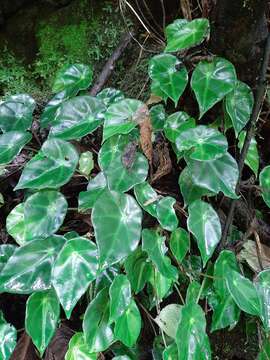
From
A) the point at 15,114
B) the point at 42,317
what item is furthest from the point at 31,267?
the point at 15,114

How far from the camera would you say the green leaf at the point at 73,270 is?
97 centimetres

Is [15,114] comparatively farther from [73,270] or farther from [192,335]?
[192,335]

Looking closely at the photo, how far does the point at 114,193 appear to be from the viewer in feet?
3.42

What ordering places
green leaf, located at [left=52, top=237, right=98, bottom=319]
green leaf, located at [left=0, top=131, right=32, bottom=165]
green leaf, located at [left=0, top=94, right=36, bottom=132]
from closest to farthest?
green leaf, located at [left=52, top=237, right=98, bottom=319] → green leaf, located at [left=0, top=131, right=32, bottom=165] → green leaf, located at [left=0, top=94, right=36, bottom=132]

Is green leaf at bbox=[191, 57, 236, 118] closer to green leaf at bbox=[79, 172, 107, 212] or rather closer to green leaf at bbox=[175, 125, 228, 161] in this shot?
green leaf at bbox=[175, 125, 228, 161]

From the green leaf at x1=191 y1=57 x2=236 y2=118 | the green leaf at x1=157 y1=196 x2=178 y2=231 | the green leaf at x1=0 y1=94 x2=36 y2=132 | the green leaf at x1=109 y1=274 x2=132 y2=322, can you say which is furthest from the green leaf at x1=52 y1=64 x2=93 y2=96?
the green leaf at x1=109 y1=274 x2=132 y2=322

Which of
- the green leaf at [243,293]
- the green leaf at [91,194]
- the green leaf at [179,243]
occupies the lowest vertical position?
the green leaf at [243,293]

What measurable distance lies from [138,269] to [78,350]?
0.73 feet

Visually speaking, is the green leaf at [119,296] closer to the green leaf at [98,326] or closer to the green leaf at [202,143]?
the green leaf at [98,326]

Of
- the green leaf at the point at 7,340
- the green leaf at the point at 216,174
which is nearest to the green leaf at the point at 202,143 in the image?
the green leaf at the point at 216,174

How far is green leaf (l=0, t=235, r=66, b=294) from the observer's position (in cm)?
104

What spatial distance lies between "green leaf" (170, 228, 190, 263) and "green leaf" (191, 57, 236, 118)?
284mm

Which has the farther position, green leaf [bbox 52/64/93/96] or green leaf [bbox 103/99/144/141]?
green leaf [bbox 52/64/93/96]

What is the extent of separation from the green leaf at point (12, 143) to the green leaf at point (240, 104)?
49 centimetres
